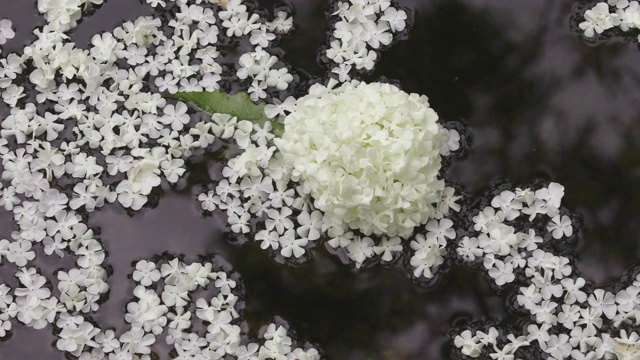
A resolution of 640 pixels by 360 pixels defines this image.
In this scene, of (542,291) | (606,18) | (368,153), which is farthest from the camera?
(606,18)

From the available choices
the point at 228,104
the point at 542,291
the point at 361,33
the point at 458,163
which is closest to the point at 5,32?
the point at 228,104

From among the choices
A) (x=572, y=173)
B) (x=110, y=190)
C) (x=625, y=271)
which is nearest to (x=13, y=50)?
(x=110, y=190)

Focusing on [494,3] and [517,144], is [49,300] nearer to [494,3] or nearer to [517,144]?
[517,144]

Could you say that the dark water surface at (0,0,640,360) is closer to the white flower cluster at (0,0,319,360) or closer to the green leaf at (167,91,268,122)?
the white flower cluster at (0,0,319,360)

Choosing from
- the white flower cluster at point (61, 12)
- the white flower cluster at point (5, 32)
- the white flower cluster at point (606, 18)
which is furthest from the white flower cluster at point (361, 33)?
the white flower cluster at point (5, 32)

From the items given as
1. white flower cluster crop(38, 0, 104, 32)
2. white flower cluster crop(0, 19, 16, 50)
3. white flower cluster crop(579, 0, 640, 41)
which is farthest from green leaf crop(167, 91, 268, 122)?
white flower cluster crop(579, 0, 640, 41)

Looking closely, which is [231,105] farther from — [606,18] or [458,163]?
[606,18]
